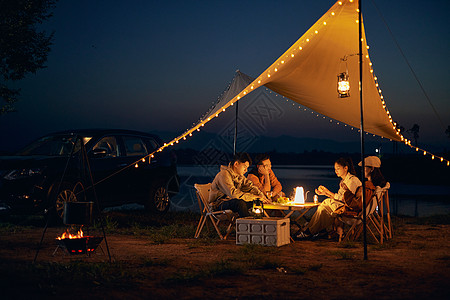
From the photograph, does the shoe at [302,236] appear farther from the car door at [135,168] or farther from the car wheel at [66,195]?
the car wheel at [66,195]

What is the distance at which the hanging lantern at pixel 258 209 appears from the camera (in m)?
7.21

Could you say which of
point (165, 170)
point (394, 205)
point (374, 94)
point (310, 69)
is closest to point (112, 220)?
point (165, 170)

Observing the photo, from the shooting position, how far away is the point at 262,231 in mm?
6984

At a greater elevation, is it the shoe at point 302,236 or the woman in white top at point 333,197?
the woman in white top at point 333,197

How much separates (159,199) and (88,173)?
203cm

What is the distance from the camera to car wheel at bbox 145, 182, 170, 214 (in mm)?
10812

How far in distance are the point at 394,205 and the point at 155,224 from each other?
925cm

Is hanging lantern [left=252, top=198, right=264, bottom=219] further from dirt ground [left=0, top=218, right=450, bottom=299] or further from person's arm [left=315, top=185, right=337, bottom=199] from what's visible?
person's arm [left=315, top=185, right=337, bottom=199]

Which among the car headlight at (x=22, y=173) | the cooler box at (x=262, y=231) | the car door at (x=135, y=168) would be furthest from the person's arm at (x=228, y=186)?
the car headlight at (x=22, y=173)

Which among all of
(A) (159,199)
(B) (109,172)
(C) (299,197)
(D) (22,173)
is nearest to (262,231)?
(C) (299,197)

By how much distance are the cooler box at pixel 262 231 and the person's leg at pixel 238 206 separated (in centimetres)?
39

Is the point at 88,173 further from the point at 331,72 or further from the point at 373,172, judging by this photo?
the point at 373,172

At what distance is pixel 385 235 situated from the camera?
7.90m

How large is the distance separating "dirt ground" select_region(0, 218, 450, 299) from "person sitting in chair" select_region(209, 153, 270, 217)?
622mm
